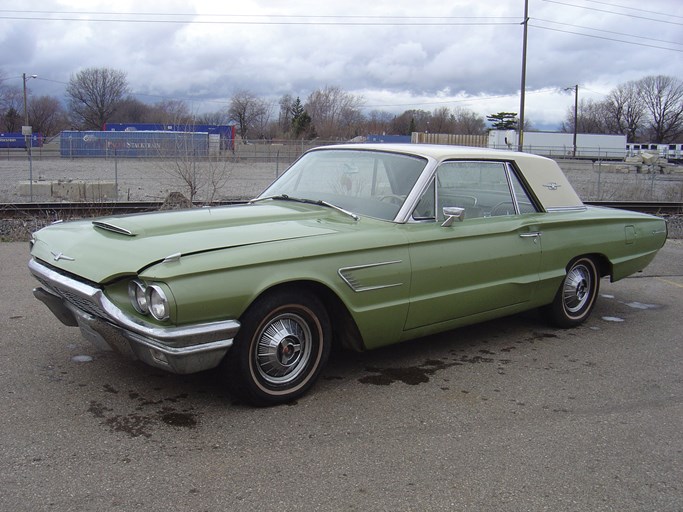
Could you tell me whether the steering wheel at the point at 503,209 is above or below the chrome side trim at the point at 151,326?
above

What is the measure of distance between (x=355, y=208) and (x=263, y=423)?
5.55 ft

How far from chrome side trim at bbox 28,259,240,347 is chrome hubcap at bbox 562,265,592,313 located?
3.29 m

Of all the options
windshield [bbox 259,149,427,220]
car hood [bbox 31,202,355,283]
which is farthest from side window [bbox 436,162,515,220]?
car hood [bbox 31,202,355,283]

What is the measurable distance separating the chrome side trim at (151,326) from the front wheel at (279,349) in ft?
0.57

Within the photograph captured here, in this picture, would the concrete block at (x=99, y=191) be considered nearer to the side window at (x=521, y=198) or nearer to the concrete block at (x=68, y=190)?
the concrete block at (x=68, y=190)

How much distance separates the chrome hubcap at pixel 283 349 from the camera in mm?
3559

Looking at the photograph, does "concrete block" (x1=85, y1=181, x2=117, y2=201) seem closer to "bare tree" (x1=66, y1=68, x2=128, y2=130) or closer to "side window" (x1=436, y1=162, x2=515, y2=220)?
"side window" (x1=436, y1=162, x2=515, y2=220)

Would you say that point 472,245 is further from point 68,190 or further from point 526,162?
point 68,190

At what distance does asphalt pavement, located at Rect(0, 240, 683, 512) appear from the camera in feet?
9.19

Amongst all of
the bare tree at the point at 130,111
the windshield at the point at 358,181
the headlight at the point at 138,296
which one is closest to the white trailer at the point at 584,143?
the bare tree at the point at 130,111

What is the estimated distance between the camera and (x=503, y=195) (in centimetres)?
504

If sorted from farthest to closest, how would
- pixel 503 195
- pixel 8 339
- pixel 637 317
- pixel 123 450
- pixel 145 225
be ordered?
pixel 637 317, pixel 503 195, pixel 8 339, pixel 145 225, pixel 123 450

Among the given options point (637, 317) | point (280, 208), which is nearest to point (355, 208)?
point (280, 208)

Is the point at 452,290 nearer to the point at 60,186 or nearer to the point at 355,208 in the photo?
the point at 355,208
